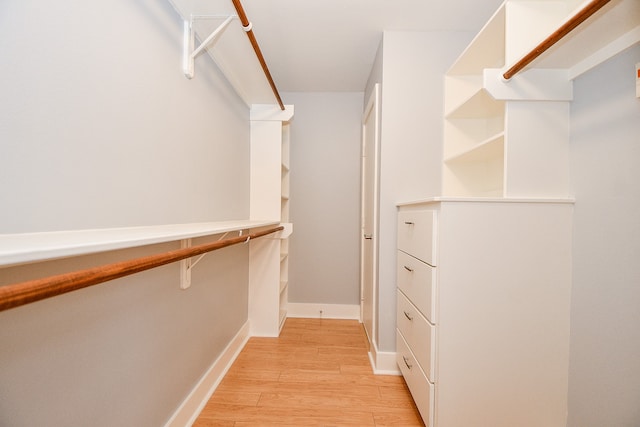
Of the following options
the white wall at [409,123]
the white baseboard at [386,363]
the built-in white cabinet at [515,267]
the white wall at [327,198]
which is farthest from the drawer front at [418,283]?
the white wall at [327,198]

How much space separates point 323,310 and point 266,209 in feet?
4.22

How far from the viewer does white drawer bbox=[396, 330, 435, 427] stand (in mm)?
1225

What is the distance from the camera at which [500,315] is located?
1189 millimetres

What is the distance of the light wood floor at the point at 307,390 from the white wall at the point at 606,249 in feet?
2.49

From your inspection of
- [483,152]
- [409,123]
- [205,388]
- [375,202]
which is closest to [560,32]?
[483,152]

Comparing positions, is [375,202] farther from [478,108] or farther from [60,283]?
[60,283]

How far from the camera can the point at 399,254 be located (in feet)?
6.01

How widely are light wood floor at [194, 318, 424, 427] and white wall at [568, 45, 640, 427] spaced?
2.49 ft

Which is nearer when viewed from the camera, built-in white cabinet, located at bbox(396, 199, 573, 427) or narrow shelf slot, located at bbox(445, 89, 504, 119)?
built-in white cabinet, located at bbox(396, 199, 573, 427)

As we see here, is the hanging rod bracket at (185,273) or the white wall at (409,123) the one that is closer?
the hanging rod bracket at (185,273)

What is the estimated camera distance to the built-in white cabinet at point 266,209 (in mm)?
2336

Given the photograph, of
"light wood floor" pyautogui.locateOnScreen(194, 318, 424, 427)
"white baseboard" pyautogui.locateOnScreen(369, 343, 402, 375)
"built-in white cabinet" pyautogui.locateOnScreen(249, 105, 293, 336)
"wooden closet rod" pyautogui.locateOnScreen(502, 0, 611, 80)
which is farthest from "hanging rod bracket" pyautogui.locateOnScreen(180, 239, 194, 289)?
"wooden closet rod" pyautogui.locateOnScreen(502, 0, 611, 80)

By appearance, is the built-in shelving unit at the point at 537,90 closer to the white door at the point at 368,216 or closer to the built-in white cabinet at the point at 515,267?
the built-in white cabinet at the point at 515,267

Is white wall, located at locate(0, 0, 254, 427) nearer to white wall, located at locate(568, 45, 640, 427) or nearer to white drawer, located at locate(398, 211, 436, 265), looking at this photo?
white drawer, located at locate(398, 211, 436, 265)
